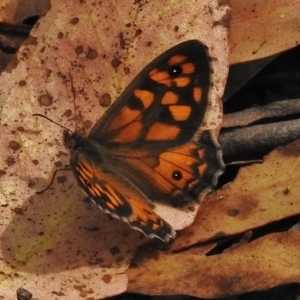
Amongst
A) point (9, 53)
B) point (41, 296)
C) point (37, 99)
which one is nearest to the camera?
point (41, 296)

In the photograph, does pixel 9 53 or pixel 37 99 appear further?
pixel 9 53

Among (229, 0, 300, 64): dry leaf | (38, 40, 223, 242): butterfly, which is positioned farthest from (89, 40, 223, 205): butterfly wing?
(229, 0, 300, 64): dry leaf

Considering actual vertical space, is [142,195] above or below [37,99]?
below

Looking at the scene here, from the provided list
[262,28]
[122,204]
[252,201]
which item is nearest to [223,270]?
[252,201]

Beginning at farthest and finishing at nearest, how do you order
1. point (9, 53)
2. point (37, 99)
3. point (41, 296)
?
point (9, 53), point (37, 99), point (41, 296)

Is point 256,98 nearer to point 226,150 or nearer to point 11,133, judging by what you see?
point 226,150

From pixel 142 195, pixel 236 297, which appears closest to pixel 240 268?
pixel 236 297

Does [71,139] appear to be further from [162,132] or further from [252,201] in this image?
[252,201]
